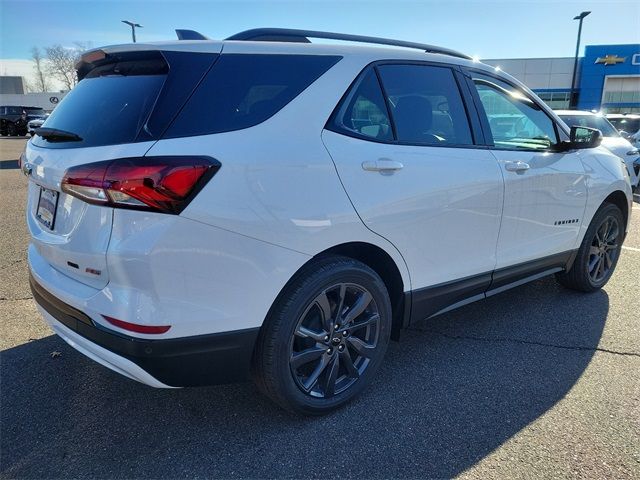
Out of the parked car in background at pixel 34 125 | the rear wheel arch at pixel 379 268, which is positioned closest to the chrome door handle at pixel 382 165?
the rear wheel arch at pixel 379 268

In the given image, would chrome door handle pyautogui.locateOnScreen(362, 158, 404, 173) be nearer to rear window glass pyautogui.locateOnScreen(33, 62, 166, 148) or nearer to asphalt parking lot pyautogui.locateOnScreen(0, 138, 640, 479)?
rear window glass pyautogui.locateOnScreen(33, 62, 166, 148)

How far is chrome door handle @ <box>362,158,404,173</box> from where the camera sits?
2.48m

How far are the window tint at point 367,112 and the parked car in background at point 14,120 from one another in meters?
33.7

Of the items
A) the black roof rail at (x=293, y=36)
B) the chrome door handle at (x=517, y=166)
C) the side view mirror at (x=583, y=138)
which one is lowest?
the chrome door handle at (x=517, y=166)

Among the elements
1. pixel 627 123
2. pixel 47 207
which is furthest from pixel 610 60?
pixel 47 207

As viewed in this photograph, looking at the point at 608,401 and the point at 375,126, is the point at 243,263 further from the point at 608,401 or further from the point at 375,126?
the point at 608,401

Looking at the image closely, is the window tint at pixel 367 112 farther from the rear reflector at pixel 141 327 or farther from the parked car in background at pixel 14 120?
the parked car in background at pixel 14 120

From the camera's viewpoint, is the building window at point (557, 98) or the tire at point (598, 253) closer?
the tire at point (598, 253)

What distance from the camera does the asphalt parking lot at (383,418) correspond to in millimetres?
2287

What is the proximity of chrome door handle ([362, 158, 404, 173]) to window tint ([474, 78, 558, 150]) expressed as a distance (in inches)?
41.6

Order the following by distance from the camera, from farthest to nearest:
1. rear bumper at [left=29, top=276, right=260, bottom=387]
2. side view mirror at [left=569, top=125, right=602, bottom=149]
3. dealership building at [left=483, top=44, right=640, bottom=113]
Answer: dealership building at [left=483, top=44, right=640, bottom=113] → side view mirror at [left=569, top=125, right=602, bottom=149] → rear bumper at [left=29, top=276, right=260, bottom=387]

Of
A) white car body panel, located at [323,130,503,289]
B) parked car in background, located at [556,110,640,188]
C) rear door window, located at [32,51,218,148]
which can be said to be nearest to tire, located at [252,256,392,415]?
white car body panel, located at [323,130,503,289]

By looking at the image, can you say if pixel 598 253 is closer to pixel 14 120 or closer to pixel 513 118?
pixel 513 118

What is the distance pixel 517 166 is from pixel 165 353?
8.17ft
